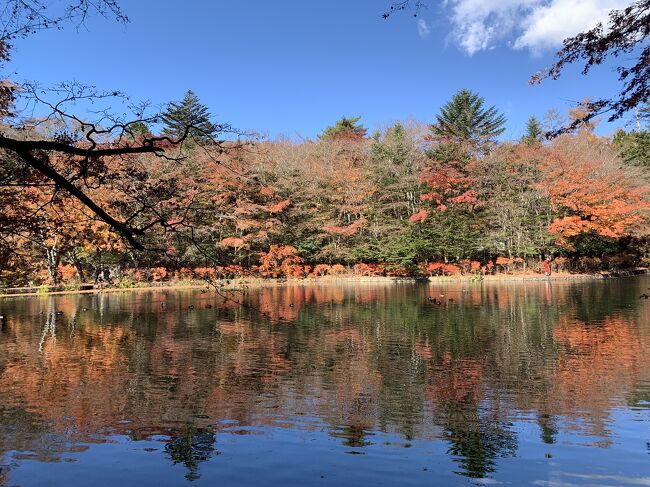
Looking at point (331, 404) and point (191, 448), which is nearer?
point (191, 448)

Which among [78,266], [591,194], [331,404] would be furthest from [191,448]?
[591,194]

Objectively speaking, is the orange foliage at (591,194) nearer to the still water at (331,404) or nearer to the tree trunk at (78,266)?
the still water at (331,404)

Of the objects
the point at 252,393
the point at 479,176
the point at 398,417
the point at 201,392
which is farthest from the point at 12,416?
the point at 479,176

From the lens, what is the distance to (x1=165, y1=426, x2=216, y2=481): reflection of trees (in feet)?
16.3

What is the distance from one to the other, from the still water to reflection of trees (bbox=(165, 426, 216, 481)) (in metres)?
0.02

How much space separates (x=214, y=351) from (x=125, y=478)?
A: 6.08m

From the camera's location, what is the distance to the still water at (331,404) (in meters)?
4.81

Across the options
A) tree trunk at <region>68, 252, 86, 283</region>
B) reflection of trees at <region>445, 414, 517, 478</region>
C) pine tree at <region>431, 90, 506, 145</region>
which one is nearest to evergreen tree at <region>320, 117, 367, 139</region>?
pine tree at <region>431, 90, 506, 145</region>

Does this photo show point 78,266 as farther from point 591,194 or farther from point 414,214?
point 591,194

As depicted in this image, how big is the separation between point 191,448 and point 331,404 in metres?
2.11

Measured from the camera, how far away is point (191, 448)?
539cm

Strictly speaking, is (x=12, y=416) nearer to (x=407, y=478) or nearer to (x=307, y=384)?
(x=307, y=384)

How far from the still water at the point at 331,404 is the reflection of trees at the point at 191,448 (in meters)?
0.02

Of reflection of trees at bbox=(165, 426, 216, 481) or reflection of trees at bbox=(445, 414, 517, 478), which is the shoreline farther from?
reflection of trees at bbox=(445, 414, 517, 478)
